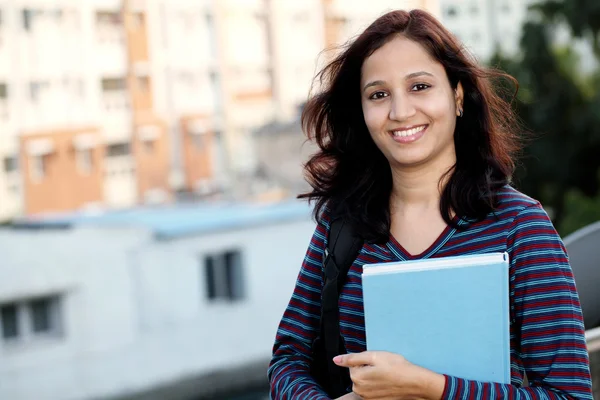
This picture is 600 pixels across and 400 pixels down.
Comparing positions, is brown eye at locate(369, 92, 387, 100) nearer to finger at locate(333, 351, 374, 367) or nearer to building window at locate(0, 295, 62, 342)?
finger at locate(333, 351, 374, 367)

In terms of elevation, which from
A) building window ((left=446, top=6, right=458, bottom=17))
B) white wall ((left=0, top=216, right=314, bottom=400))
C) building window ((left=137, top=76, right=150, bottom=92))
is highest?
building window ((left=446, top=6, right=458, bottom=17))

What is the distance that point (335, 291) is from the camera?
4.26ft

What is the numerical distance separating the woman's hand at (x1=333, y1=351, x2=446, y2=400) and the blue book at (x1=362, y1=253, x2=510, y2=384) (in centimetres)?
2

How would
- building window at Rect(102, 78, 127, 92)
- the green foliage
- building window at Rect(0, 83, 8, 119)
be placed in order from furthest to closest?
building window at Rect(102, 78, 127, 92) → building window at Rect(0, 83, 8, 119) → the green foliage

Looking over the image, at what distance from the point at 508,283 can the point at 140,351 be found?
1465cm

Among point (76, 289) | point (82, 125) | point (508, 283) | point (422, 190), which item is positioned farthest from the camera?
point (82, 125)

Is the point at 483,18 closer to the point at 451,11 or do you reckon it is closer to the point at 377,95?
the point at 451,11

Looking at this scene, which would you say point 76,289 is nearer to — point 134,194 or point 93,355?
point 93,355

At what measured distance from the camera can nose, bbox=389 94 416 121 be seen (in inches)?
50.2

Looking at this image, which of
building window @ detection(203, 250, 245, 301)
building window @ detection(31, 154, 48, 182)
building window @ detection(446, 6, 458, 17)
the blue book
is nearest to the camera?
the blue book

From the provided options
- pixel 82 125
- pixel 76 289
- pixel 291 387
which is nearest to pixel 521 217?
pixel 291 387

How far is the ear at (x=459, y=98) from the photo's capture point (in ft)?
4.36

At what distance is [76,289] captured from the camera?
14398 millimetres

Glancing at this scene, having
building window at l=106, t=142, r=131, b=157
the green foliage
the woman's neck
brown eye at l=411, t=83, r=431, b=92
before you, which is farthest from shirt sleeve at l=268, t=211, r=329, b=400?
building window at l=106, t=142, r=131, b=157
